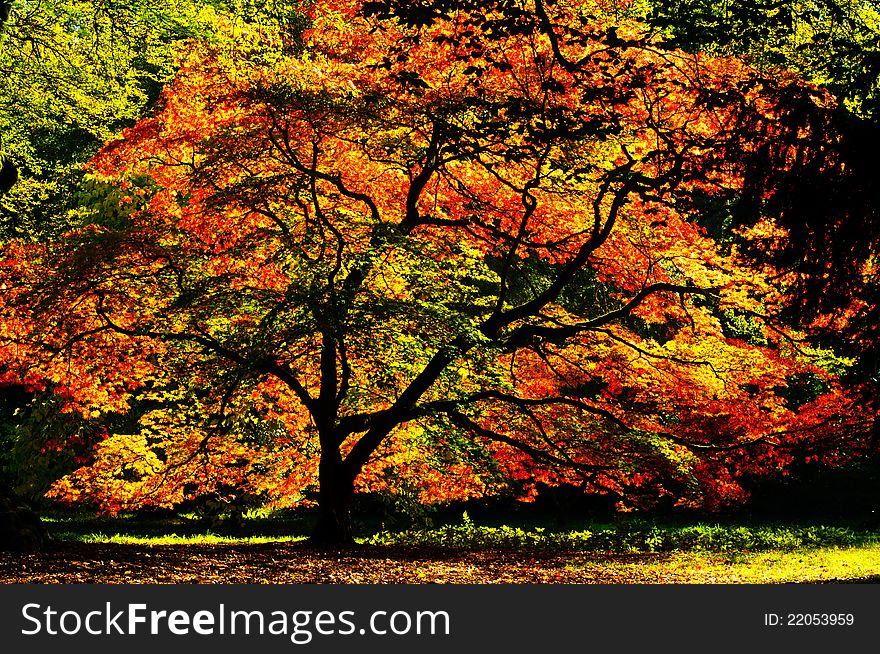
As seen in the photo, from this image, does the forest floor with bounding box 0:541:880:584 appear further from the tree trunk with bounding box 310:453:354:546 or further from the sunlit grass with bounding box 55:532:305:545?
the sunlit grass with bounding box 55:532:305:545

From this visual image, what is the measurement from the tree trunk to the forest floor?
1.30 ft

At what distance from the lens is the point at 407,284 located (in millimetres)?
9703

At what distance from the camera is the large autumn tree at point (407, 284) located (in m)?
9.12

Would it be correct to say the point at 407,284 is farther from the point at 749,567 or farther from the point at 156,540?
the point at 156,540

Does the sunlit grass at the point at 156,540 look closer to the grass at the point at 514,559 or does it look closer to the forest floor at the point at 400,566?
the grass at the point at 514,559

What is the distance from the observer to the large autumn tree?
9.12 m

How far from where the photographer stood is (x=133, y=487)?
11.9 meters

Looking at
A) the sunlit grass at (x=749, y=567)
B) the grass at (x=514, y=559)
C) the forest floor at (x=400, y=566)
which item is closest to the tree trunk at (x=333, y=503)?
the forest floor at (x=400, y=566)

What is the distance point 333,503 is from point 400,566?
2.51 m

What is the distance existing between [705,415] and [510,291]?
319 centimetres

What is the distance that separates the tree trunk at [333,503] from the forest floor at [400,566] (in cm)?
40

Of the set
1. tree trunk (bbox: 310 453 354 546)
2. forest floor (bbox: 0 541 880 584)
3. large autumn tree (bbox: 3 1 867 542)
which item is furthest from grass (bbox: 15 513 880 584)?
large autumn tree (bbox: 3 1 867 542)

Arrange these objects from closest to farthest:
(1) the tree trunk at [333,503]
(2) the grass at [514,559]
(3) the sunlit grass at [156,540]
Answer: (2) the grass at [514,559] < (1) the tree trunk at [333,503] < (3) the sunlit grass at [156,540]

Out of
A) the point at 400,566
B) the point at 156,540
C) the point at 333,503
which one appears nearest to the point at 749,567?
the point at 400,566
